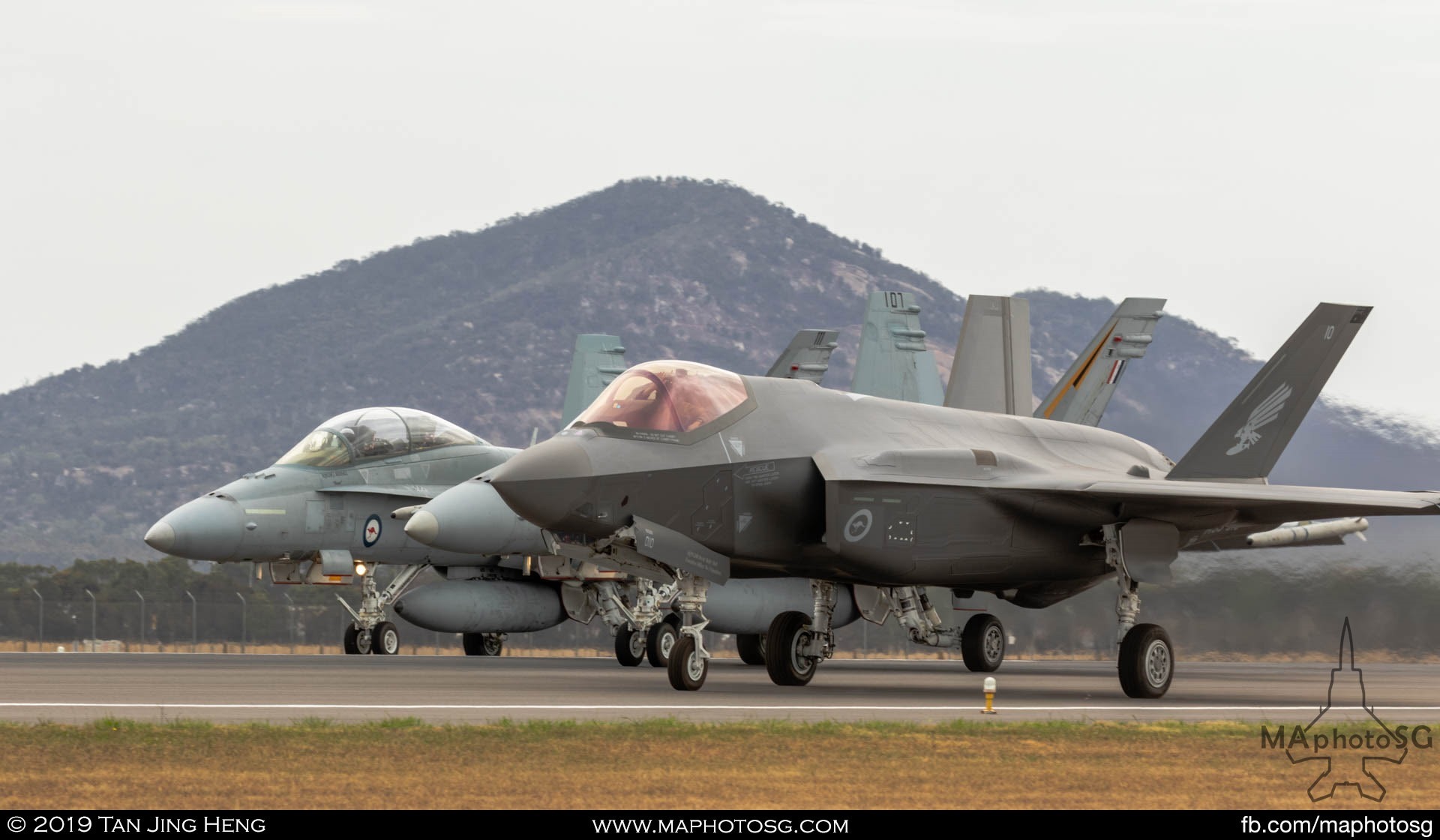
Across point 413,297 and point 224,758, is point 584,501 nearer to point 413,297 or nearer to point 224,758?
point 224,758

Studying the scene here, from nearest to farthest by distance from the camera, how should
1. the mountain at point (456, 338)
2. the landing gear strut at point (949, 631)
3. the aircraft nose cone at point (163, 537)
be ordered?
the landing gear strut at point (949, 631), the aircraft nose cone at point (163, 537), the mountain at point (456, 338)

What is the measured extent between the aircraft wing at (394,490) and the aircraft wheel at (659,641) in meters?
4.16

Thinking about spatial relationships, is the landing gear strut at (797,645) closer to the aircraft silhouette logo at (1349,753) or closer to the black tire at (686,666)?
the black tire at (686,666)

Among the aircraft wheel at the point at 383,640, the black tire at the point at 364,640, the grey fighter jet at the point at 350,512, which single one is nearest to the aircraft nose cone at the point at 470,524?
the grey fighter jet at the point at 350,512

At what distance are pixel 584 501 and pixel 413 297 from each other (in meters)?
136

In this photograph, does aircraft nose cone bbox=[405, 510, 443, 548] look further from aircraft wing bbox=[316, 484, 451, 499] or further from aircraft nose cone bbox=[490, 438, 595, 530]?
aircraft nose cone bbox=[490, 438, 595, 530]

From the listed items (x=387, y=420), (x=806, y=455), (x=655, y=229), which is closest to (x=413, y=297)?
(x=655, y=229)

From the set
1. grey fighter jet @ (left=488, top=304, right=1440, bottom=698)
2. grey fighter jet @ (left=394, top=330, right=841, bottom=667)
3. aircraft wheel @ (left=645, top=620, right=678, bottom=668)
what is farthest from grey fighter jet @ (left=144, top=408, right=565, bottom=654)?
grey fighter jet @ (left=488, top=304, right=1440, bottom=698)

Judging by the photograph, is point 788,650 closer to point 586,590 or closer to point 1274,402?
point 1274,402

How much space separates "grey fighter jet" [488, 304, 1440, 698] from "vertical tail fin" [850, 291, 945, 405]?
8.74 meters

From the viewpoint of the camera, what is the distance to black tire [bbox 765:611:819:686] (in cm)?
1777

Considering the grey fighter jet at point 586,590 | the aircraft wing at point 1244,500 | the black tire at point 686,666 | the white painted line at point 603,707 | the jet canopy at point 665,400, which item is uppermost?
the jet canopy at point 665,400

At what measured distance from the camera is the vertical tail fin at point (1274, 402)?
1903 centimetres

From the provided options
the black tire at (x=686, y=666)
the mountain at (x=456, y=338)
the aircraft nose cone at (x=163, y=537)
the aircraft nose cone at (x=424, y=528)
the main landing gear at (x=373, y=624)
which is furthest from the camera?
the mountain at (x=456, y=338)
